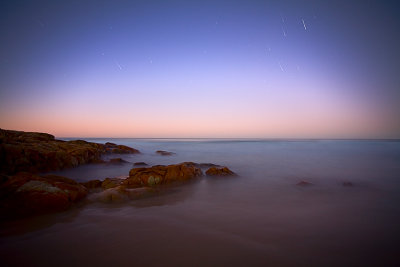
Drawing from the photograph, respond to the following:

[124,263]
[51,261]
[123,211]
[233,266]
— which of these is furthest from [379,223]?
[51,261]

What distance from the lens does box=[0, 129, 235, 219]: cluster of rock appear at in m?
4.21

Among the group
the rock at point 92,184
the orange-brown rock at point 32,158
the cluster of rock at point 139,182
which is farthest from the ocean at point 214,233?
the orange-brown rock at point 32,158

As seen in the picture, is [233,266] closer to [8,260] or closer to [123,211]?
[123,211]

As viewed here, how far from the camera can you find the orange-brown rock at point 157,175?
268 inches

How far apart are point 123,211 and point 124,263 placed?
2044 mm

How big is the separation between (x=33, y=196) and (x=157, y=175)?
150 inches

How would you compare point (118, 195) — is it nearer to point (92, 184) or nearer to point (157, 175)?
point (92, 184)

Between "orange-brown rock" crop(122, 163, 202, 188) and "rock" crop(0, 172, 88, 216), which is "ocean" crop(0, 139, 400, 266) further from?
"orange-brown rock" crop(122, 163, 202, 188)

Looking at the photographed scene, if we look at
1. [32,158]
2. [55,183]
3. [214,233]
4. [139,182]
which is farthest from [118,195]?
[32,158]

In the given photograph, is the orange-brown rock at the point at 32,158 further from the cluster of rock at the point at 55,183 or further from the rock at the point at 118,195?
the rock at the point at 118,195

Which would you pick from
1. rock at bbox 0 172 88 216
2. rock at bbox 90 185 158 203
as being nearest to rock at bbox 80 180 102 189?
rock at bbox 90 185 158 203

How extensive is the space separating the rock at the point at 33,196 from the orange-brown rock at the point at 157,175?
79.8 inches

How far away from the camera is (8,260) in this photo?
2.67 m

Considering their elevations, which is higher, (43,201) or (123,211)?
(43,201)
